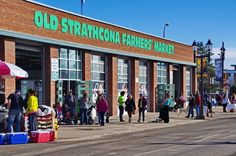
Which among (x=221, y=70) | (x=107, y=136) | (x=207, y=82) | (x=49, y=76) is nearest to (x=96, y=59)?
(x=49, y=76)

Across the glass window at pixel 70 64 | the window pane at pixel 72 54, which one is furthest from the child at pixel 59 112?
the window pane at pixel 72 54

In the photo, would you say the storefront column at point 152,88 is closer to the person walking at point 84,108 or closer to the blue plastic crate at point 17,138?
the person walking at point 84,108

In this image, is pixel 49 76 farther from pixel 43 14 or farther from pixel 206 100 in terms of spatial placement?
pixel 206 100

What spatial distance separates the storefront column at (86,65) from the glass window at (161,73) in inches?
429

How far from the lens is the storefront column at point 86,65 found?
28.6m

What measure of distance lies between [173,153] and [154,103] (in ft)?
79.3

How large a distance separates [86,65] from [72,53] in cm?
128

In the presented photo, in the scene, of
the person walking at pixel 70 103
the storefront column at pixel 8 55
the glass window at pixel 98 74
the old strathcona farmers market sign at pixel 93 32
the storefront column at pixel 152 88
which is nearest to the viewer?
the storefront column at pixel 8 55

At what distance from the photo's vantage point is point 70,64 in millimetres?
27734

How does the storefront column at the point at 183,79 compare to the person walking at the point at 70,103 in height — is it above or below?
above

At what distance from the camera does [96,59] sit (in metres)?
30.6

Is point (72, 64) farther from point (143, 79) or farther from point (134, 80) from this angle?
point (143, 79)

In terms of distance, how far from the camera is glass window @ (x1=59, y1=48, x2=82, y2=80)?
2694 centimetres

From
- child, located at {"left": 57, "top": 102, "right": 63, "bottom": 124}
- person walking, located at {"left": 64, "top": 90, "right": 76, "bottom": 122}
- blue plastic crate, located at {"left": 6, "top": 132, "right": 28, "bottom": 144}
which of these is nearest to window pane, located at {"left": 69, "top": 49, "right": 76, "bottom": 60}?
person walking, located at {"left": 64, "top": 90, "right": 76, "bottom": 122}
